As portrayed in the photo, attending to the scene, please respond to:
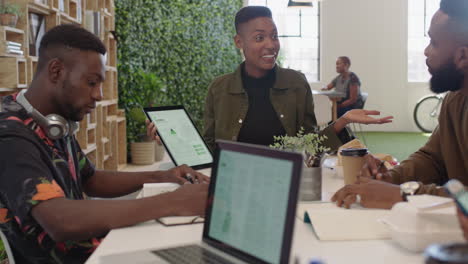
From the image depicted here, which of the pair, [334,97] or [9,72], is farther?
[334,97]

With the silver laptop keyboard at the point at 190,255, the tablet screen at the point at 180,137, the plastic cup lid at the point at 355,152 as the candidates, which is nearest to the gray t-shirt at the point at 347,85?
the tablet screen at the point at 180,137

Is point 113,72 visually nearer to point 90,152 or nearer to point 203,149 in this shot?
point 90,152

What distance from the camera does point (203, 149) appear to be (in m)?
2.53

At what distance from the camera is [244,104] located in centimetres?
285

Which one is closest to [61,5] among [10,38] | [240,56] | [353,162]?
[10,38]

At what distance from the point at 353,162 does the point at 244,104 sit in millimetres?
986

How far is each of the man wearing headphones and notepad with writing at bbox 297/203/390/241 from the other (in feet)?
1.06

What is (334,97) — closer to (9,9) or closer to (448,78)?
(9,9)

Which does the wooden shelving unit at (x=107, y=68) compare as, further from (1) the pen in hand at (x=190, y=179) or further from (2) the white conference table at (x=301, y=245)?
(2) the white conference table at (x=301, y=245)

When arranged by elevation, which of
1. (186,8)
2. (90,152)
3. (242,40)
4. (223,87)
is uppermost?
(186,8)

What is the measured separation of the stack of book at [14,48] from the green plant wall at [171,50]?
3.46 metres

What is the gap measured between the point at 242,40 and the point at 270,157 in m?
1.87

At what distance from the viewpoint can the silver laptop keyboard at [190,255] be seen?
1201 mm

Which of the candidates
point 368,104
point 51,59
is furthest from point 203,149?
point 368,104
